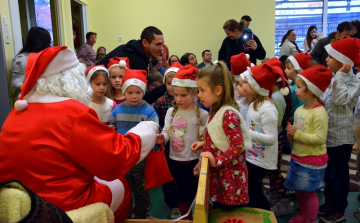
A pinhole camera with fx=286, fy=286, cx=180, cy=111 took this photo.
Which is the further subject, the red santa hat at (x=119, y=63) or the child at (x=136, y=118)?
the red santa hat at (x=119, y=63)

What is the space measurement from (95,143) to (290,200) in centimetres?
240

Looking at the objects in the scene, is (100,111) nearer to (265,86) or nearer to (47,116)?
(47,116)

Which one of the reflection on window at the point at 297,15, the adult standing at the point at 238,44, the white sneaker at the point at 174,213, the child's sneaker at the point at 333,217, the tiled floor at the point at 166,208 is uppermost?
the reflection on window at the point at 297,15

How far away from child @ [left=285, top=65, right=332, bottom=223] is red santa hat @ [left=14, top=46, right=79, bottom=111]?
5.82 ft

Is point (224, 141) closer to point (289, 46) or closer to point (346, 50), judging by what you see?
point (346, 50)

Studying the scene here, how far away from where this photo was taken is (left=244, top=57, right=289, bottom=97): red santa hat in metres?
2.19

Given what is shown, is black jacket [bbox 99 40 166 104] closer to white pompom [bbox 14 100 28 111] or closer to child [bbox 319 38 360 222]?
white pompom [bbox 14 100 28 111]

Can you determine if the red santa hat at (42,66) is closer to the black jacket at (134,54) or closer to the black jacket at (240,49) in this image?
the black jacket at (134,54)

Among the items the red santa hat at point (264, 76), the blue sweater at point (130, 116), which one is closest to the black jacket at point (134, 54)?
the blue sweater at point (130, 116)

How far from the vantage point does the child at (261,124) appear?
2.20 metres

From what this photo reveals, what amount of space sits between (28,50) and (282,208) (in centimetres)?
351

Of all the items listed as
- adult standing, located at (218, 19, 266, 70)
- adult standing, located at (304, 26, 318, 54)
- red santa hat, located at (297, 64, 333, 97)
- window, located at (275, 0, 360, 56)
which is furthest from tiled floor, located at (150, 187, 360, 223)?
window, located at (275, 0, 360, 56)

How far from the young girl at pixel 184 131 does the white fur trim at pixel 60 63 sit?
0.90 meters

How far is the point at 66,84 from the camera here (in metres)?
1.53
